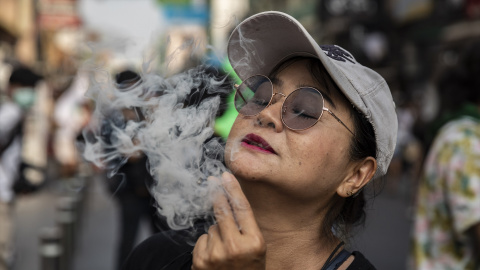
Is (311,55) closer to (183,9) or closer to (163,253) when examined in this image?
(163,253)

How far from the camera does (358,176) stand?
75.4 inches

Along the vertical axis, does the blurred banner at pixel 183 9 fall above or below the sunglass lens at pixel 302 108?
below

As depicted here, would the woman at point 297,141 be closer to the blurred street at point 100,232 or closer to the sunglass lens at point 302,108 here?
the sunglass lens at point 302,108

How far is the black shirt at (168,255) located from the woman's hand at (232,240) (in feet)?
0.71

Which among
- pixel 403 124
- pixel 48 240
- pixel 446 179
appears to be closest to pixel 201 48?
pixel 446 179

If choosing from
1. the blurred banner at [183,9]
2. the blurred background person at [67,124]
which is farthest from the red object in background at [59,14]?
the blurred background person at [67,124]

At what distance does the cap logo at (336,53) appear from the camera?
181cm

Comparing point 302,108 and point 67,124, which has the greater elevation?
point 302,108

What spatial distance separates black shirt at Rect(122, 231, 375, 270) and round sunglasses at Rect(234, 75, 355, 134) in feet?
1.25

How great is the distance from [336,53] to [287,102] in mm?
217

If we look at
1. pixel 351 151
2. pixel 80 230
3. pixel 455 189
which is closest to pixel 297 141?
pixel 351 151

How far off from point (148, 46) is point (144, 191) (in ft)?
12.0

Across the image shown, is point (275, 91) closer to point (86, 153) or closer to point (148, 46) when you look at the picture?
point (148, 46)

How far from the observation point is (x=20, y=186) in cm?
529
